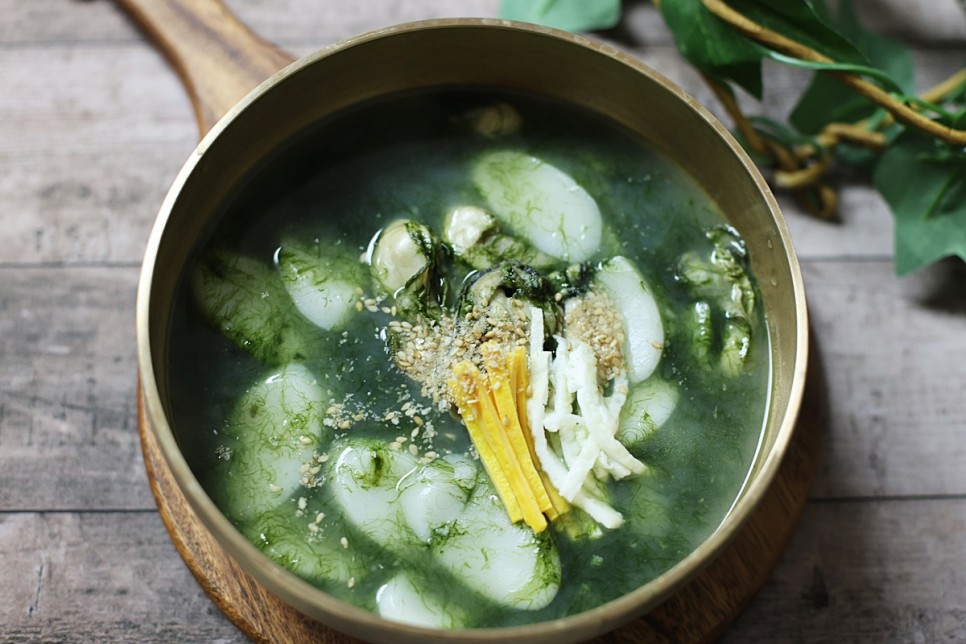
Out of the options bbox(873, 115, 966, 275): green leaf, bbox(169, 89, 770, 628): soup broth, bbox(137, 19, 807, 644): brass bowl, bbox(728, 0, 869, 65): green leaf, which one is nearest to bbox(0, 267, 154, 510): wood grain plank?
bbox(137, 19, 807, 644): brass bowl

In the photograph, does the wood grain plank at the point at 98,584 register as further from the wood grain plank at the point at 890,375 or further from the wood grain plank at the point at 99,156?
the wood grain plank at the point at 890,375

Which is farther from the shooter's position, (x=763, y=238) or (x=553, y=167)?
(x=553, y=167)

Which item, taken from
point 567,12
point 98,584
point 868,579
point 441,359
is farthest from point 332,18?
point 868,579

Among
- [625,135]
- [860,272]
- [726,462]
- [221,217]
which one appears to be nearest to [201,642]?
[221,217]

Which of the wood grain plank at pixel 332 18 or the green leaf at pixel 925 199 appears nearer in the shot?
the green leaf at pixel 925 199

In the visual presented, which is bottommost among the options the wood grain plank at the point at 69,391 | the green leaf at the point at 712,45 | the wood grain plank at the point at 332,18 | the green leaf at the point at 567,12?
the wood grain plank at the point at 69,391

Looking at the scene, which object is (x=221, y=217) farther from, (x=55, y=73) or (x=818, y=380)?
(x=818, y=380)

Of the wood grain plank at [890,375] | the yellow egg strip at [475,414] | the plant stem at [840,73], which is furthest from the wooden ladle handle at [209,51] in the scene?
the wood grain plank at [890,375]

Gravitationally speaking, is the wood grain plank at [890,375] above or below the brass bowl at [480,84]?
below
